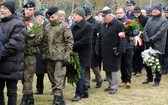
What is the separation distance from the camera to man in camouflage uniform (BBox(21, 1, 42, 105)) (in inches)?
301

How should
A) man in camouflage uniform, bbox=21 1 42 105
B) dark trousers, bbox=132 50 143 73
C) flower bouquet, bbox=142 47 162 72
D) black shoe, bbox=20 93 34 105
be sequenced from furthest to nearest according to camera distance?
dark trousers, bbox=132 50 143 73 → flower bouquet, bbox=142 47 162 72 → black shoe, bbox=20 93 34 105 → man in camouflage uniform, bbox=21 1 42 105

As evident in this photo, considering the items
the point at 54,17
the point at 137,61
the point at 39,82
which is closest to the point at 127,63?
the point at 137,61

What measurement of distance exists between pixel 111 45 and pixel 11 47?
327 centimetres

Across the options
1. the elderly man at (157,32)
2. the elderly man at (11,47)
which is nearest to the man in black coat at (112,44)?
the elderly man at (157,32)

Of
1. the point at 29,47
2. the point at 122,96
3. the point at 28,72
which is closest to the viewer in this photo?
the point at 29,47

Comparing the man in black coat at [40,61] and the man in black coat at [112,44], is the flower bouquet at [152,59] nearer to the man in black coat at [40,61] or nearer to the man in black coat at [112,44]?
the man in black coat at [112,44]

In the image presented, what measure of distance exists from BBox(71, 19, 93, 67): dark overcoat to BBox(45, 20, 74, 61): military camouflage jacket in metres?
0.68

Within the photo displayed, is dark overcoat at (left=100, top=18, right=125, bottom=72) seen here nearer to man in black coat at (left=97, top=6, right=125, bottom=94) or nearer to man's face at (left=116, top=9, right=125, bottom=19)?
man in black coat at (left=97, top=6, right=125, bottom=94)

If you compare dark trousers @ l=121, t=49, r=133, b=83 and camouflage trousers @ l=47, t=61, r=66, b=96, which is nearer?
camouflage trousers @ l=47, t=61, r=66, b=96

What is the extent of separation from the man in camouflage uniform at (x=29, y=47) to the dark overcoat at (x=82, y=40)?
1.08 meters

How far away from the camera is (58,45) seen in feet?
25.7

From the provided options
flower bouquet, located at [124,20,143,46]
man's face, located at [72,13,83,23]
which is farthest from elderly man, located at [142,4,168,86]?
man's face, located at [72,13,83,23]

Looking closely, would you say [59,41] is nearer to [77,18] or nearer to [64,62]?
[64,62]

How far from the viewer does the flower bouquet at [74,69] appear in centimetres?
836
